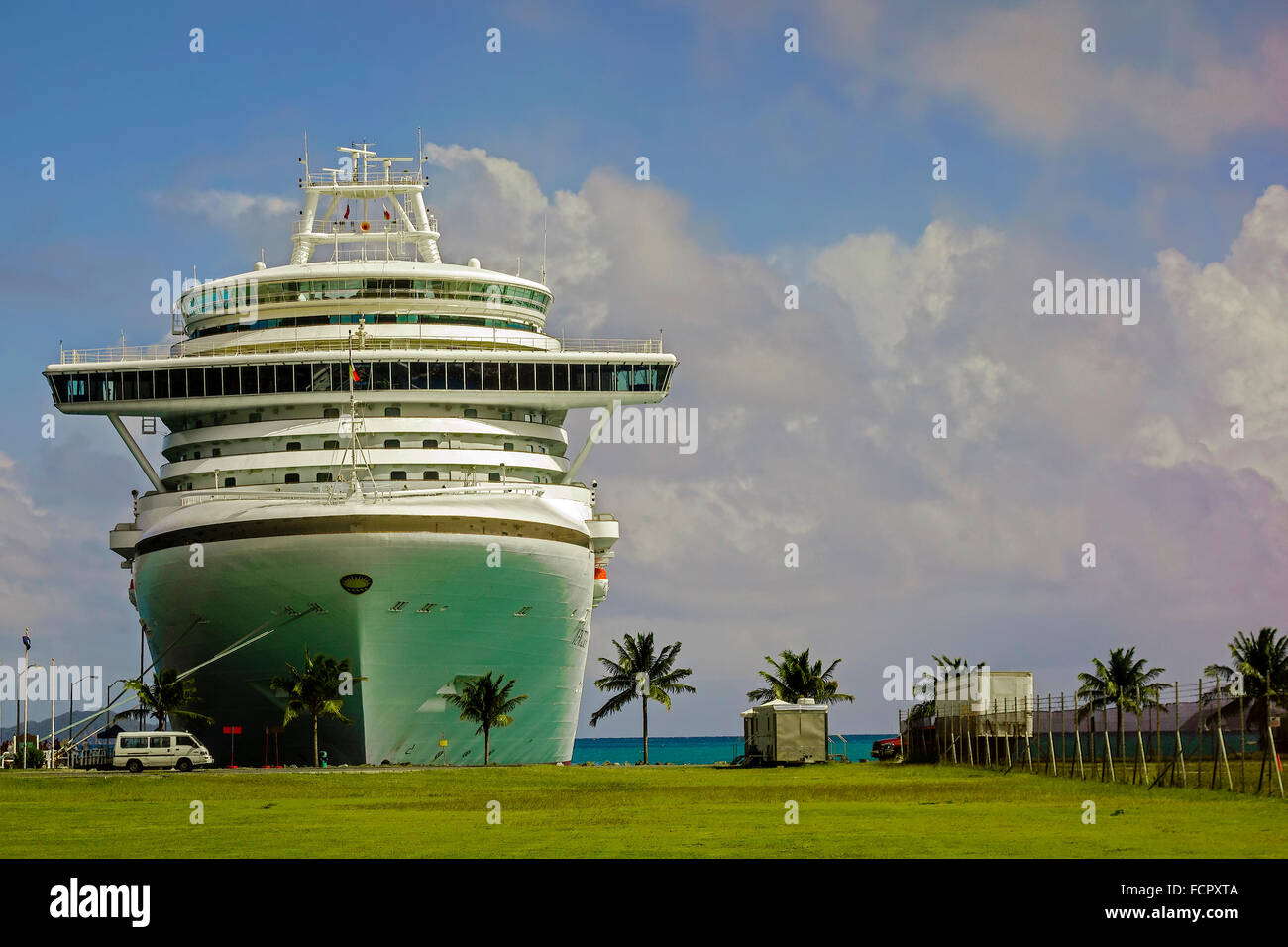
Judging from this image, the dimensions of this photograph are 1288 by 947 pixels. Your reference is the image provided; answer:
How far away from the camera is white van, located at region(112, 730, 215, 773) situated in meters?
61.7

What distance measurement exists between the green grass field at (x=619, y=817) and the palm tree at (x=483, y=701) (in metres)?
9.45

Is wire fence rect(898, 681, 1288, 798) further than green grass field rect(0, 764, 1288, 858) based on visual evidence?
Yes

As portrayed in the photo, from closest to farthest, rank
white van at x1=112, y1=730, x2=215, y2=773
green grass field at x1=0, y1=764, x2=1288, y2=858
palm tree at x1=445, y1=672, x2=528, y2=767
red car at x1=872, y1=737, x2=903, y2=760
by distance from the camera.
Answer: green grass field at x1=0, y1=764, x2=1288, y2=858
white van at x1=112, y1=730, x2=215, y2=773
palm tree at x1=445, y1=672, x2=528, y2=767
red car at x1=872, y1=737, x2=903, y2=760

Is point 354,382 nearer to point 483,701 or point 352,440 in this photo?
point 352,440

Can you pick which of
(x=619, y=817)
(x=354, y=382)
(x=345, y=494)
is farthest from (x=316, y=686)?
(x=619, y=817)

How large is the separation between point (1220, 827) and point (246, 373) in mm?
48709

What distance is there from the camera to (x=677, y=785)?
168 ft

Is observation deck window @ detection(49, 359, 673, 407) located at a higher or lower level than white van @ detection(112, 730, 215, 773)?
higher

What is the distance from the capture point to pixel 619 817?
115 feet

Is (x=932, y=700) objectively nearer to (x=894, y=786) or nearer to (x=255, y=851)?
(x=894, y=786)

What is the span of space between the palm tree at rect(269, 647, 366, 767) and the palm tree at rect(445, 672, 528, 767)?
4277 mm

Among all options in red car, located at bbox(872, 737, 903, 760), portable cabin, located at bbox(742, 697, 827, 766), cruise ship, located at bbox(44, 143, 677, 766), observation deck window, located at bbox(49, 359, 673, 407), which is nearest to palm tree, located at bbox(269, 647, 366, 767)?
cruise ship, located at bbox(44, 143, 677, 766)

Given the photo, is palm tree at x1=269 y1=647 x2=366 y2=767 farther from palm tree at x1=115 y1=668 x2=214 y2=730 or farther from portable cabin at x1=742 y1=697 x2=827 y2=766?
portable cabin at x1=742 y1=697 x2=827 y2=766

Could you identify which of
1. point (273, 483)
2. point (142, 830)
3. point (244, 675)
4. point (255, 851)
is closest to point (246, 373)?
point (273, 483)
